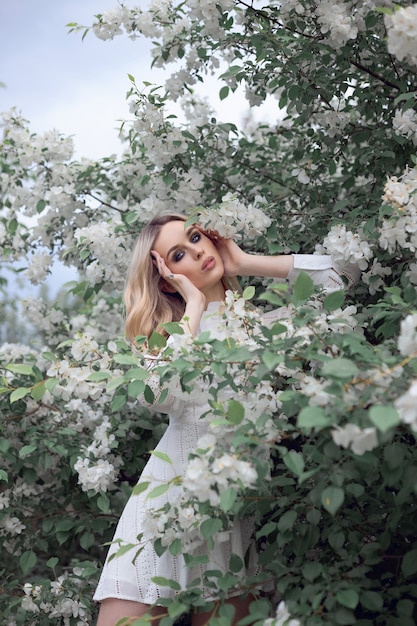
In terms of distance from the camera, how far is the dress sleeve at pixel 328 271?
250 centimetres

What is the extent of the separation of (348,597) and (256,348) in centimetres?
64

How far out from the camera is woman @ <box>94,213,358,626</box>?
228cm

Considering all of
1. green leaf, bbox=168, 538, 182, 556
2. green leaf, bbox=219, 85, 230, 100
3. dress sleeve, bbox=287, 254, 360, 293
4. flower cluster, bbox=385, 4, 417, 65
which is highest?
flower cluster, bbox=385, 4, 417, 65

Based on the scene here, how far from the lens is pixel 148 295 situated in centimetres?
260

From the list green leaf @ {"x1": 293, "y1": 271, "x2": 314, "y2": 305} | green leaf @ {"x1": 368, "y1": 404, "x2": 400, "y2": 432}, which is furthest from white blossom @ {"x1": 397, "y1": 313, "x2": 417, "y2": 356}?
green leaf @ {"x1": 293, "y1": 271, "x2": 314, "y2": 305}

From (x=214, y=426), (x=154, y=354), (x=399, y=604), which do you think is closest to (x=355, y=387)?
(x=214, y=426)

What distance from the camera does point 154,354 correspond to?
2.25 metres

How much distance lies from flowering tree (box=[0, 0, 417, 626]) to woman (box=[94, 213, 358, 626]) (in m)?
0.10

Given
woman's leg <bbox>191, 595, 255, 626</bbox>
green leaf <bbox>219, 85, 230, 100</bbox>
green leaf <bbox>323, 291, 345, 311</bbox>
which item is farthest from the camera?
green leaf <bbox>219, 85, 230, 100</bbox>

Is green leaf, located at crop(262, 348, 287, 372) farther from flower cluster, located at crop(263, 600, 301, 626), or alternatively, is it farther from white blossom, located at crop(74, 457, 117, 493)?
white blossom, located at crop(74, 457, 117, 493)

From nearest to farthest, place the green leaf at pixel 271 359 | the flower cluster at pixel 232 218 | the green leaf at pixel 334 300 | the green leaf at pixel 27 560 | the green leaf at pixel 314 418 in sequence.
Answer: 1. the green leaf at pixel 314 418
2. the green leaf at pixel 271 359
3. the green leaf at pixel 334 300
4. the flower cluster at pixel 232 218
5. the green leaf at pixel 27 560

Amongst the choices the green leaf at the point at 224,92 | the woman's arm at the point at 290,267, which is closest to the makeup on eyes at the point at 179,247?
the woman's arm at the point at 290,267

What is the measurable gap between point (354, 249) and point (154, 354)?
2.39ft

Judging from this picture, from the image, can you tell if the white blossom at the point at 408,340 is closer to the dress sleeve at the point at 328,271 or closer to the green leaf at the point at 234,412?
the green leaf at the point at 234,412
